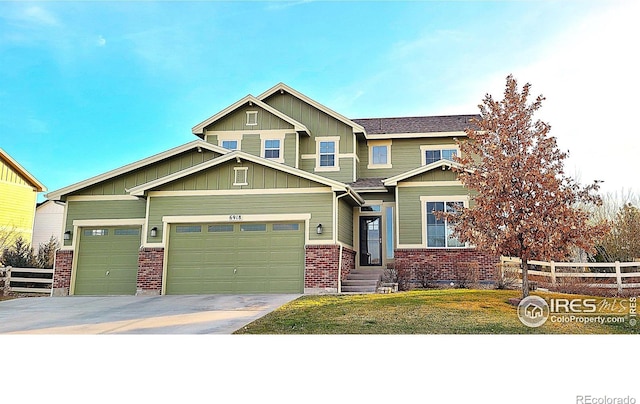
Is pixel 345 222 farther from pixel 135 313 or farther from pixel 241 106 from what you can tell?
pixel 135 313

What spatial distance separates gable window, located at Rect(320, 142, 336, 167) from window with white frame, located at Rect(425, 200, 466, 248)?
475cm

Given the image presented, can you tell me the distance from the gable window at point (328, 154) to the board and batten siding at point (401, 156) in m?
1.21

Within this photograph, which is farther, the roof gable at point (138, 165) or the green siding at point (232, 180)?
the roof gable at point (138, 165)

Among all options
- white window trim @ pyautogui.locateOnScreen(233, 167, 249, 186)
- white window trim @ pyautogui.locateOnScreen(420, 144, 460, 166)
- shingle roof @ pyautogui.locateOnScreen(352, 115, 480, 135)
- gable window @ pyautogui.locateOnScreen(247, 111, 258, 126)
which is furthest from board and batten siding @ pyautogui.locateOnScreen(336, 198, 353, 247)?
gable window @ pyautogui.locateOnScreen(247, 111, 258, 126)

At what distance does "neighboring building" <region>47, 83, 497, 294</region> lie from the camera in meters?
15.4

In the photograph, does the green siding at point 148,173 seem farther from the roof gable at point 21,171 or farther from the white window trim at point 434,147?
the roof gable at point 21,171

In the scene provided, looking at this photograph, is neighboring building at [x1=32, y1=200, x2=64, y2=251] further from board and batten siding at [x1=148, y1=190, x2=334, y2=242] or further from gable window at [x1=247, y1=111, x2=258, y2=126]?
board and batten siding at [x1=148, y1=190, x2=334, y2=242]

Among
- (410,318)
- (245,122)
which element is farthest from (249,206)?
(410,318)

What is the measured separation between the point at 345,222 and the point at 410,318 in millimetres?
7014

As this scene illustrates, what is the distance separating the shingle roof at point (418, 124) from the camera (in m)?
20.8

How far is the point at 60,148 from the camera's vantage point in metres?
22.3

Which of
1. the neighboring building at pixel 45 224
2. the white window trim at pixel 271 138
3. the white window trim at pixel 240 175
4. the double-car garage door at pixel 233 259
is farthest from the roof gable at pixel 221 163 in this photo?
the neighboring building at pixel 45 224
